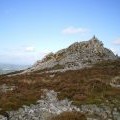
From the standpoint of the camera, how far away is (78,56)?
91750 mm

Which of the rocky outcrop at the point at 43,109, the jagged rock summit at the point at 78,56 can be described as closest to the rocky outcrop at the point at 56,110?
the rocky outcrop at the point at 43,109

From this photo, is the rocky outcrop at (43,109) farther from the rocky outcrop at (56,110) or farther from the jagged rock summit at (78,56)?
the jagged rock summit at (78,56)

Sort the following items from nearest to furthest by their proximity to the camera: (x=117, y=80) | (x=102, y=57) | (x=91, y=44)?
(x=117, y=80) → (x=102, y=57) → (x=91, y=44)

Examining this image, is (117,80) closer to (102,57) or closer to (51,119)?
(51,119)

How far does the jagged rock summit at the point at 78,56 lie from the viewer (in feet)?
283

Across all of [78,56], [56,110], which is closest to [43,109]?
[56,110]

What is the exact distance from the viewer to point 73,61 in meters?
87.1

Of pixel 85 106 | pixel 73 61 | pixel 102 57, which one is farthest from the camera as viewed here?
pixel 102 57

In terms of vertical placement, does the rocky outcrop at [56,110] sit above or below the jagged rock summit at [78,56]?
below

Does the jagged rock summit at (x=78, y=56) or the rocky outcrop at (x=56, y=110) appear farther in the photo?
the jagged rock summit at (x=78, y=56)

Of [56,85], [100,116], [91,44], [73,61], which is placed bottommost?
[100,116]

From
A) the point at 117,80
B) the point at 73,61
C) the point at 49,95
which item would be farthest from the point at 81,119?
the point at 73,61

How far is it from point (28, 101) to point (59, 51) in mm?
73606

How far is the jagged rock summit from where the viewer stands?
86.2 meters
